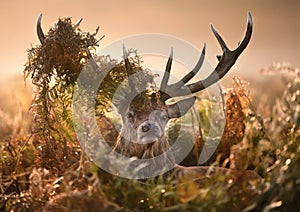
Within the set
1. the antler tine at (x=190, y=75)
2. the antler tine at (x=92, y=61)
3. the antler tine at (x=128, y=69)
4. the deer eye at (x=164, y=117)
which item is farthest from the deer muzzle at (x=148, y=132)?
the antler tine at (x=92, y=61)

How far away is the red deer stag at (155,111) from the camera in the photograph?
5.40 metres

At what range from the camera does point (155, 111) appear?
553 centimetres

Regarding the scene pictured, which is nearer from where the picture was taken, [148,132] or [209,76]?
[148,132]

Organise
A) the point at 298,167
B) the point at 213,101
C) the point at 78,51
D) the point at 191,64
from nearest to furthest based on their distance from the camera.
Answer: the point at 298,167 → the point at 78,51 → the point at 191,64 → the point at 213,101

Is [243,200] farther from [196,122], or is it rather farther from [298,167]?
[196,122]

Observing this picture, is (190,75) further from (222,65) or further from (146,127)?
(146,127)

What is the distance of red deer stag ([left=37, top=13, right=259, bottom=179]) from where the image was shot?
540 centimetres

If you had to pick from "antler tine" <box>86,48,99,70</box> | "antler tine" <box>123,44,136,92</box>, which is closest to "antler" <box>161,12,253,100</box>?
"antler tine" <box>123,44,136,92</box>

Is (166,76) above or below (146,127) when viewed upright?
above

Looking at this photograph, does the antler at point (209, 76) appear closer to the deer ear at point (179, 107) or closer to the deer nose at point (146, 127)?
the deer ear at point (179, 107)

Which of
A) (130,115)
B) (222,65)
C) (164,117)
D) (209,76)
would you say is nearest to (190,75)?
(209,76)

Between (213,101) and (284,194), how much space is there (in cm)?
292

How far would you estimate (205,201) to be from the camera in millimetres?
3502

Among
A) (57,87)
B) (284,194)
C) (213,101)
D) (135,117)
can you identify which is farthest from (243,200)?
(213,101)
